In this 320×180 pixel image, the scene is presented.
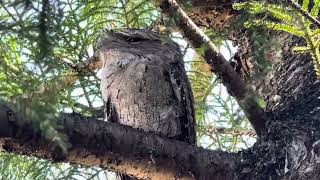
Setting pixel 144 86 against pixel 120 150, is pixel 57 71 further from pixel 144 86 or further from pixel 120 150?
pixel 144 86

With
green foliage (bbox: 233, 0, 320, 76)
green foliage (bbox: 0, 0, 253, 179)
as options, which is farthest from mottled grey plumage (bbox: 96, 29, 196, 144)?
green foliage (bbox: 233, 0, 320, 76)

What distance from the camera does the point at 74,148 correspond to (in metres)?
1.35

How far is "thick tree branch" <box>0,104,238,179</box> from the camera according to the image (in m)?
1.26

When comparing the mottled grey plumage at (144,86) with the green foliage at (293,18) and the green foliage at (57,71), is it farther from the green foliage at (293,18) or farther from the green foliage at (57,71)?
the green foliage at (293,18)

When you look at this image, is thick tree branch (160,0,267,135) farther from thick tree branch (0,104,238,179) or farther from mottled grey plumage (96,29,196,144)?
mottled grey plumage (96,29,196,144)

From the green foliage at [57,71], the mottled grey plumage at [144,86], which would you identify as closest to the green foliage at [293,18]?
the green foliage at [57,71]

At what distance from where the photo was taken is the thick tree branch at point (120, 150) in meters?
1.26

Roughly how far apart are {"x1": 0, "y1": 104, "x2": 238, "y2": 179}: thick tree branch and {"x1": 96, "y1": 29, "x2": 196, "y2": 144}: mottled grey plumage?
18.8 inches

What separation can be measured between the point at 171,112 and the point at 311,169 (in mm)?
738

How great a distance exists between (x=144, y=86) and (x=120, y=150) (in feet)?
2.05

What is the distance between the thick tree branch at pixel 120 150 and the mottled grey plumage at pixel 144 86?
478 millimetres

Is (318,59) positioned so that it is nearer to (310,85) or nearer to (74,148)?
(310,85)

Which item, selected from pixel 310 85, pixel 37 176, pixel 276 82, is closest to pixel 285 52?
pixel 276 82

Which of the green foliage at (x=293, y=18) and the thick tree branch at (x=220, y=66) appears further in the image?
the thick tree branch at (x=220, y=66)
